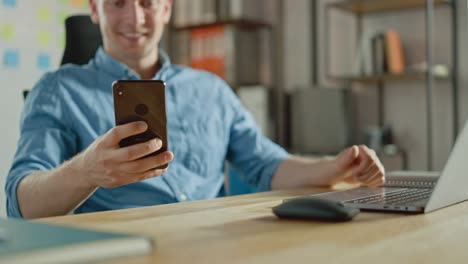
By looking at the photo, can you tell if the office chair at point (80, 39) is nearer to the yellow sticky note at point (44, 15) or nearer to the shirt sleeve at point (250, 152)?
the shirt sleeve at point (250, 152)

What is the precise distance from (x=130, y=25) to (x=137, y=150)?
706mm

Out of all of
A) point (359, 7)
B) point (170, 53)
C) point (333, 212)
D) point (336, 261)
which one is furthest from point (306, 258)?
point (170, 53)

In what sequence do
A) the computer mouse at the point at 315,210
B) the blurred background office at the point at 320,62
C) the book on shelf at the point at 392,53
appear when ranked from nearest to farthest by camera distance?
1. the computer mouse at the point at 315,210
2. the blurred background office at the point at 320,62
3. the book on shelf at the point at 392,53

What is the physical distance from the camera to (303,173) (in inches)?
58.9

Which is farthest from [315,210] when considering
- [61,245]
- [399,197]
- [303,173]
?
[303,173]

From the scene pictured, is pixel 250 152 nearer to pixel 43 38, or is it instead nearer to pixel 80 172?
pixel 80 172

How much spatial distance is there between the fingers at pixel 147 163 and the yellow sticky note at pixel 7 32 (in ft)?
6.83

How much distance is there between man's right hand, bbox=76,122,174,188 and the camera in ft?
3.13

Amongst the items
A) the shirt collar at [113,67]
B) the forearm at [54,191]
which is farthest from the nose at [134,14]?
the forearm at [54,191]

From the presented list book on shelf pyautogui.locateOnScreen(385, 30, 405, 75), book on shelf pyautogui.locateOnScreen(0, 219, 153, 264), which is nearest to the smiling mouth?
book on shelf pyautogui.locateOnScreen(0, 219, 153, 264)

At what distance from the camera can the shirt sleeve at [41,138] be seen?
1277mm

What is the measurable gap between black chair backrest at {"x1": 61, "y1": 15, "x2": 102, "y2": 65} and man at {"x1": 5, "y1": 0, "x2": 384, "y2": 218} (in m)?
0.06

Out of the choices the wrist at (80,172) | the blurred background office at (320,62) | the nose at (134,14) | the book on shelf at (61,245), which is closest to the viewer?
the book on shelf at (61,245)

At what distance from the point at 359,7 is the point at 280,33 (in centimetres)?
59
